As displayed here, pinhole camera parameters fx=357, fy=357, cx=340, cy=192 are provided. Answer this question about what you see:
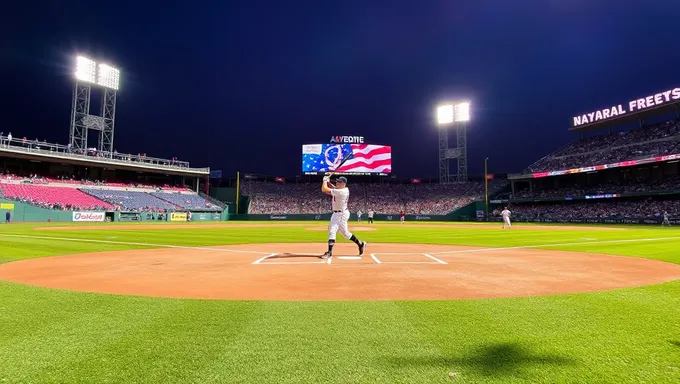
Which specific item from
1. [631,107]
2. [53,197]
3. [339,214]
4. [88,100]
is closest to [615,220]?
[631,107]

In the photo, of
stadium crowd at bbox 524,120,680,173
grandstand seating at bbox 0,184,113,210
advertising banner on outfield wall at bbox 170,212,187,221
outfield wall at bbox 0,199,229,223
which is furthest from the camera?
advertising banner on outfield wall at bbox 170,212,187,221

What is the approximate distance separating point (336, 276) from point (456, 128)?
6428 centimetres

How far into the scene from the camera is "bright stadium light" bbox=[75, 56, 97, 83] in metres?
49.5

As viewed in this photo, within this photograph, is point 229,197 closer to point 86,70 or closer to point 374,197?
point 374,197

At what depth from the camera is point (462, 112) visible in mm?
63562

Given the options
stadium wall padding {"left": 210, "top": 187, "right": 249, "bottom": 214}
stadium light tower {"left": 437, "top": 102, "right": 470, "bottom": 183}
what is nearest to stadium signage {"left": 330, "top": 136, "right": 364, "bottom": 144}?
stadium light tower {"left": 437, "top": 102, "right": 470, "bottom": 183}

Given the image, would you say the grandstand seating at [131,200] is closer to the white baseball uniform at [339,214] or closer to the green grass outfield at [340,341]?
the white baseball uniform at [339,214]

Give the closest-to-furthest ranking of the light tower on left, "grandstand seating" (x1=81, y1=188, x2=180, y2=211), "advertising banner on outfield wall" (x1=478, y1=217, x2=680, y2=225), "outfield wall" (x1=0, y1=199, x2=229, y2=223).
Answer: "outfield wall" (x1=0, y1=199, x2=229, y2=223)
"advertising banner on outfield wall" (x1=478, y1=217, x2=680, y2=225)
"grandstand seating" (x1=81, y1=188, x2=180, y2=211)
the light tower on left

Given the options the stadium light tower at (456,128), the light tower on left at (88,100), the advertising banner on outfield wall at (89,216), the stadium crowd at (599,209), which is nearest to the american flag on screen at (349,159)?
the stadium light tower at (456,128)

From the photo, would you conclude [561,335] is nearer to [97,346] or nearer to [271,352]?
[271,352]

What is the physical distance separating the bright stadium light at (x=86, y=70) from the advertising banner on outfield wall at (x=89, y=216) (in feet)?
69.2

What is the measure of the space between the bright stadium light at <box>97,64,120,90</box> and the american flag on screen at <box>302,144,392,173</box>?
29530mm

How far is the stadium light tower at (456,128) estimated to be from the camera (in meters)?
63.6

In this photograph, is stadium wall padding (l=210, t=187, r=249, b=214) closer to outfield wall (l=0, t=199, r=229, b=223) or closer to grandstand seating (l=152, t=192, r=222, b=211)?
grandstand seating (l=152, t=192, r=222, b=211)
